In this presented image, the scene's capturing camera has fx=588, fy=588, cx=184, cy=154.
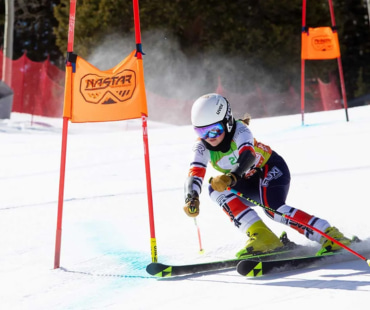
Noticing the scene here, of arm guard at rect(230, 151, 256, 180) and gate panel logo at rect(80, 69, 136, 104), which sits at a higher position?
gate panel logo at rect(80, 69, 136, 104)

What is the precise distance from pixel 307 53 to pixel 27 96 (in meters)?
10.4

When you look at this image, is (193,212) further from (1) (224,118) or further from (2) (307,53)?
(2) (307,53)

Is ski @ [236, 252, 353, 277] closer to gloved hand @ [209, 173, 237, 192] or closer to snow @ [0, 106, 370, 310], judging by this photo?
snow @ [0, 106, 370, 310]

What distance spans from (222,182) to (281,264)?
70 cm

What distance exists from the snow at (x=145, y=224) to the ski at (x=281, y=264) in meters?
0.07

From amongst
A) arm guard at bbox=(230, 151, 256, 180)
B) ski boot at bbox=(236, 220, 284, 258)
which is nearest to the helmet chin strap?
arm guard at bbox=(230, 151, 256, 180)

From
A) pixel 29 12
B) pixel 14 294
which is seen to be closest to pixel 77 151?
pixel 14 294

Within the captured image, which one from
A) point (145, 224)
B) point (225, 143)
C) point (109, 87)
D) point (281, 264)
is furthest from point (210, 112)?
point (145, 224)

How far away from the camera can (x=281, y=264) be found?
4082mm

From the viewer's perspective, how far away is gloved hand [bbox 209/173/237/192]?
4.11 m

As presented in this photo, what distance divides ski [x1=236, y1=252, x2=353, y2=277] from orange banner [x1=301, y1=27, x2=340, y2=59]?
290 inches

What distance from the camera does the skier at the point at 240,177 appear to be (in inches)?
168

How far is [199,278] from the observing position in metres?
4.12

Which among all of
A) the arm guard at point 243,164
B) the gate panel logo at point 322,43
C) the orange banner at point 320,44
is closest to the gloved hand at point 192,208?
the arm guard at point 243,164
